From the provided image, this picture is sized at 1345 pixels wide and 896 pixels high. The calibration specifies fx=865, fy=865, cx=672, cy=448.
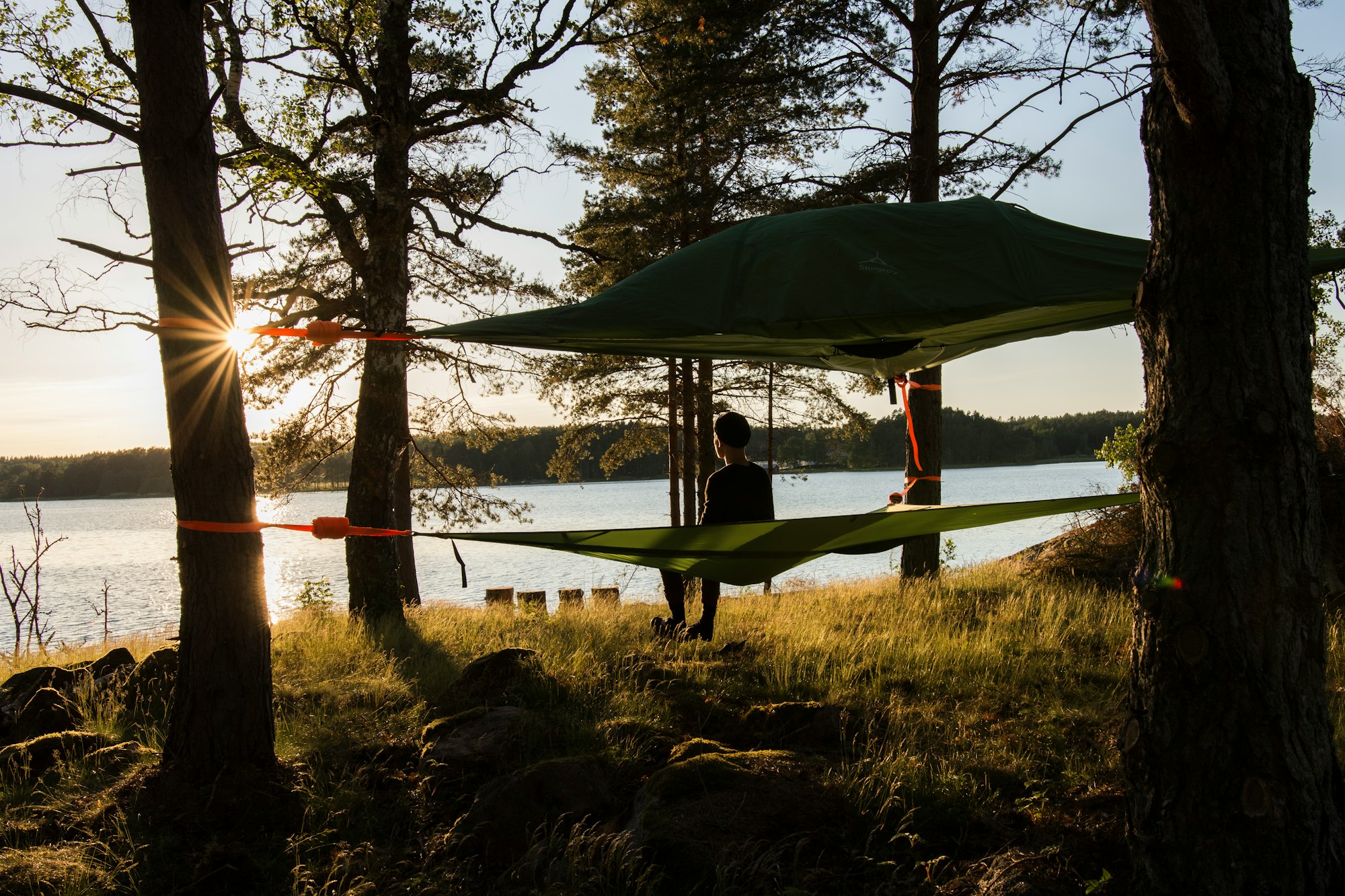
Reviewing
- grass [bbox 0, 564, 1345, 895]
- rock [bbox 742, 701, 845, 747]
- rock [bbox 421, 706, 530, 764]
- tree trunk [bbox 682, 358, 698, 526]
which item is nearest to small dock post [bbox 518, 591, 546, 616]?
grass [bbox 0, 564, 1345, 895]

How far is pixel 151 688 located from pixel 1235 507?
3.99 m

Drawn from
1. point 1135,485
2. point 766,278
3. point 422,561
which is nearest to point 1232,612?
point 766,278

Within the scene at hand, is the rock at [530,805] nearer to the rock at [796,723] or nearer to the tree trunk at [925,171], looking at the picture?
the rock at [796,723]

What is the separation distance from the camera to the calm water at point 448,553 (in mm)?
12797

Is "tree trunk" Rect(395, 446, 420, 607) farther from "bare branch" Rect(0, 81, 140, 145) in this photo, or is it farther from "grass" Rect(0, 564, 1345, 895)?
"bare branch" Rect(0, 81, 140, 145)

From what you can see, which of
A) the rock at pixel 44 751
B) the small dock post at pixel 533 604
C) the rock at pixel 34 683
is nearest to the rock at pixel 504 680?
the rock at pixel 44 751

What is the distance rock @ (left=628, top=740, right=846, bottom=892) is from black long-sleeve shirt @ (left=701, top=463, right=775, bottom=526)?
159cm

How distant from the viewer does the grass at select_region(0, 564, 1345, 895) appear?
7.13ft

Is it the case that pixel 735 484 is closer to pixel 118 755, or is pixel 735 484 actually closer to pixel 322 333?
pixel 322 333

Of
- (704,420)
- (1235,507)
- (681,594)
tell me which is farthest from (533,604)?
(1235,507)

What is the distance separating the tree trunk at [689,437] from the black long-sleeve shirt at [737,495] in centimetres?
719

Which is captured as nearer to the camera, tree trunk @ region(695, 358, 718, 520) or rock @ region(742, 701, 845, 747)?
rock @ region(742, 701, 845, 747)

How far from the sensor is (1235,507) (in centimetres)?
196

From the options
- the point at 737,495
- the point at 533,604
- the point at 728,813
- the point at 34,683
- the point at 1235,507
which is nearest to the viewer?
the point at 1235,507
